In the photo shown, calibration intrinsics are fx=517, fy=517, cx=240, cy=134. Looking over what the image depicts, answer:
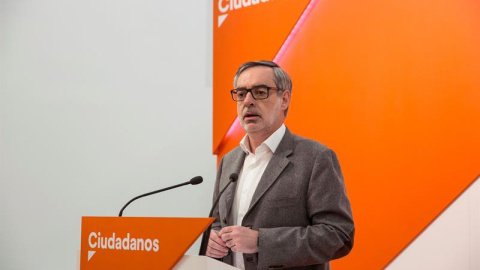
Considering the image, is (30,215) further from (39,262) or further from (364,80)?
(364,80)

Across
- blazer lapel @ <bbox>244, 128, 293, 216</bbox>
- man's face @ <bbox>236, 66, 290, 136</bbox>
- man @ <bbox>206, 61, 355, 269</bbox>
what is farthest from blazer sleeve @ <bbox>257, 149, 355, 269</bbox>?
man's face @ <bbox>236, 66, 290, 136</bbox>

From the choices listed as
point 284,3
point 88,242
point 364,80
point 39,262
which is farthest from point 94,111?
point 88,242

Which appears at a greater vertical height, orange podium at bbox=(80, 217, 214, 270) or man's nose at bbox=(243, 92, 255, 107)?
man's nose at bbox=(243, 92, 255, 107)

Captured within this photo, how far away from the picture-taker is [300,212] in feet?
5.91

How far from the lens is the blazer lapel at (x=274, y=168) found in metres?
1.83

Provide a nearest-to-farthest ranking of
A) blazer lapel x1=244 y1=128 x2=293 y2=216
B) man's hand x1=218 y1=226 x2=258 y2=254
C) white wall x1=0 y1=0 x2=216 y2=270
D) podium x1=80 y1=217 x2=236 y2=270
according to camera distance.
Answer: podium x1=80 y1=217 x2=236 y2=270 < man's hand x1=218 y1=226 x2=258 y2=254 < blazer lapel x1=244 y1=128 x2=293 y2=216 < white wall x1=0 y1=0 x2=216 y2=270

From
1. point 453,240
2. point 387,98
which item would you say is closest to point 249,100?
point 387,98

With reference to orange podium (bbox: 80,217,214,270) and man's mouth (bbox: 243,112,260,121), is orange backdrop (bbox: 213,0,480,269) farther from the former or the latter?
orange podium (bbox: 80,217,214,270)

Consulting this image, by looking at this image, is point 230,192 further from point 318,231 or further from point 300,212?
point 318,231

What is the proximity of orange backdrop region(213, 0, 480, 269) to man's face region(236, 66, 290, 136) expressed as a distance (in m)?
0.72

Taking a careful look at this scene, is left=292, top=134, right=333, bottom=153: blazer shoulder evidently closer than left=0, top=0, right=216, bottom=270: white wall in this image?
Yes

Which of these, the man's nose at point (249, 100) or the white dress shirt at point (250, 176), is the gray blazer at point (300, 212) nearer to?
the white dress shirt at point (250, 176)

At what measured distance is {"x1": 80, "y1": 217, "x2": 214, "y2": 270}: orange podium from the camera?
1402 mm

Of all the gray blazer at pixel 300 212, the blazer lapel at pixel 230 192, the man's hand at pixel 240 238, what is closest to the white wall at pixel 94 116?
the blazer lapel at pixel 230 192
